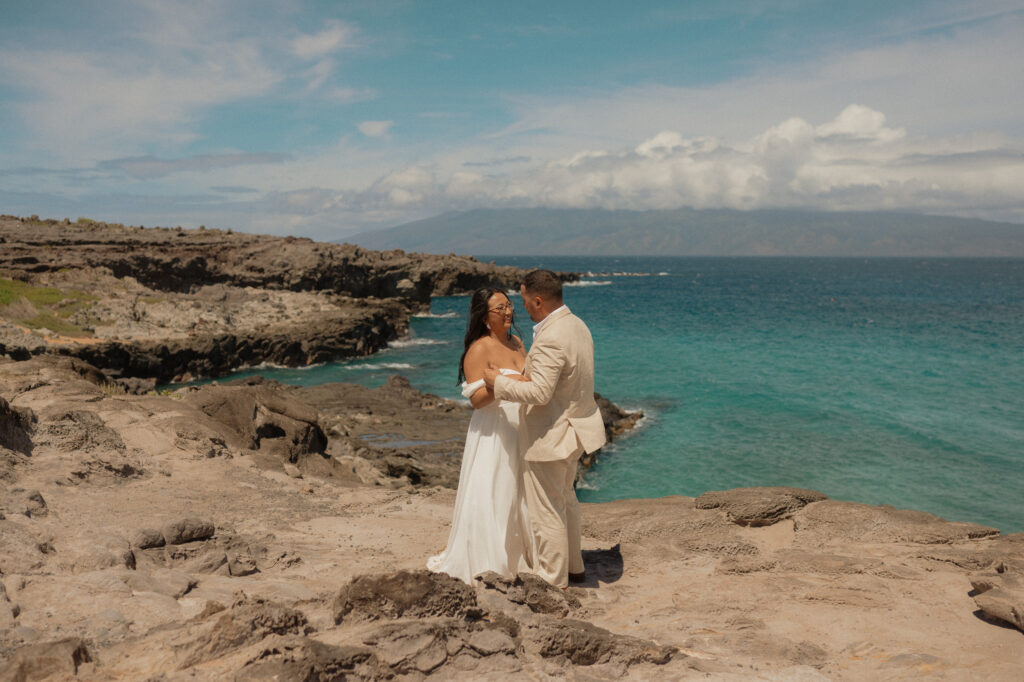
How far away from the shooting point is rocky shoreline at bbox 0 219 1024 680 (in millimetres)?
3900

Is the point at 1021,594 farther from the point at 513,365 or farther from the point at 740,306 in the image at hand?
the point at 740,306

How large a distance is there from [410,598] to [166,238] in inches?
2203

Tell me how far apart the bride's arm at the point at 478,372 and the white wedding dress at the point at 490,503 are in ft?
0.22

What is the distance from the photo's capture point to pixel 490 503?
534cm

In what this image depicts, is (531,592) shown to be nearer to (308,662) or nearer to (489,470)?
(489,470)

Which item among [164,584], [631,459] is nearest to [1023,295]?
[631,459]

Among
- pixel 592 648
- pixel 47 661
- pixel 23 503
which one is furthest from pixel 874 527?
pixel 23 503

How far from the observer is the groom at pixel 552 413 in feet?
16.5

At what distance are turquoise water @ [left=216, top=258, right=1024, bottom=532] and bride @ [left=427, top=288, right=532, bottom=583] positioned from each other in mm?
12343

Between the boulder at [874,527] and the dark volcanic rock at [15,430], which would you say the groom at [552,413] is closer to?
the boulder at [874,527]

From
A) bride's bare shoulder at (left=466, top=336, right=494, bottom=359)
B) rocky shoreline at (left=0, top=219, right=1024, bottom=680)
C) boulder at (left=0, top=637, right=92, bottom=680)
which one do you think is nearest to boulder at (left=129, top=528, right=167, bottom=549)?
rocky shoreline at (left=0, top=219, right=1024, bottom=680)

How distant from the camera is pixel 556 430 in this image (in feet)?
17.1

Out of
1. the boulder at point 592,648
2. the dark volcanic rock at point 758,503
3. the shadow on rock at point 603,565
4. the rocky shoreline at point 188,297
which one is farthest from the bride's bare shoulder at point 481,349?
the rocky shoreline at point 188,297

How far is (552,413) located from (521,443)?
16.0 inches
